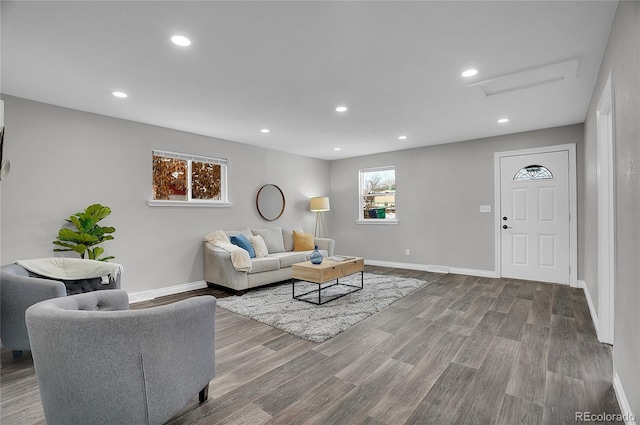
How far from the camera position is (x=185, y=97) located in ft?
10.8

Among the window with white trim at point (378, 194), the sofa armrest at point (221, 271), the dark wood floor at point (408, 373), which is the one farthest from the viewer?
the window with white trim at point (378, 194)

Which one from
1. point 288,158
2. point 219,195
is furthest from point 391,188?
point 219,195

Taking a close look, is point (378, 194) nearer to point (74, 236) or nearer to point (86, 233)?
point (86, 233)

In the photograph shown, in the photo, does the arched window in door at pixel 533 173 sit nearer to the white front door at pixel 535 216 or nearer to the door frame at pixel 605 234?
the white front door at pixel 535 216

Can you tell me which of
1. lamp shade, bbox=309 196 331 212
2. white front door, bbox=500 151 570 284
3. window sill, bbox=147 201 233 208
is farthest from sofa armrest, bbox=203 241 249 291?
white front door, bbox=500 151 570 284

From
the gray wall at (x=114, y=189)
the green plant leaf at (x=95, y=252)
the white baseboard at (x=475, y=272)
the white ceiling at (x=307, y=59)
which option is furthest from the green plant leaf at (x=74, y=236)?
the white baseboard at (x=475, y=272)

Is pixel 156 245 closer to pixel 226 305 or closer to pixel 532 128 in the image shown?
pixel 226 305

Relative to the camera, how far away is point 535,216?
4812mm

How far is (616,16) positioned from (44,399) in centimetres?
386

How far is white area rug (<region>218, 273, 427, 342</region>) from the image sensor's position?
307 cm

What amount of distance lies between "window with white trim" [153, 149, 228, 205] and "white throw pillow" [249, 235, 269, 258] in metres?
0.80

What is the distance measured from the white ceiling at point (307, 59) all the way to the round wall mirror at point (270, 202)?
1727 millimetres

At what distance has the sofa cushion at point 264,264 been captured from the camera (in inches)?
172

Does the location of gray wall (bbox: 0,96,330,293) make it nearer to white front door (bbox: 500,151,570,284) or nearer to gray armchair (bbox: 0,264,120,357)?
gray armchair (bbox: 0,264,120,357)
